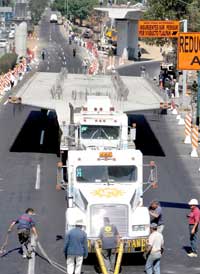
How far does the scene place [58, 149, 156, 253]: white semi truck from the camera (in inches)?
861

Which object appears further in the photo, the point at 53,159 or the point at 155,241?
the point at 53,159

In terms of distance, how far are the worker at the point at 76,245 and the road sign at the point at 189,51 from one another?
2101cm

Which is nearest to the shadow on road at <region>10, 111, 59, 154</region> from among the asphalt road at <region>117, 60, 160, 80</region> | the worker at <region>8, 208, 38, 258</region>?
the worker at <region>8, 208, 38, 258</region>

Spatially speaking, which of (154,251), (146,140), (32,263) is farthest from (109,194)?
(146,140)

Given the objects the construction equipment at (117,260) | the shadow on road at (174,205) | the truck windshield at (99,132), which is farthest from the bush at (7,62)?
the construction equipment at (117,260)

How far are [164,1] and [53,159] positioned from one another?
45.8 meters

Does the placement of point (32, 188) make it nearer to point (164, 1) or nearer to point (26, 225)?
point (26, 225)

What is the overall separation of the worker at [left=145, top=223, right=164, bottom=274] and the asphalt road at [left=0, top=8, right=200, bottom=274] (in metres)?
1.36

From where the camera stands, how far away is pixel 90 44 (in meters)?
121

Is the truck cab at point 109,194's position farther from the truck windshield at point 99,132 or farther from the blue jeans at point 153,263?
the truck windshield at point 99,132

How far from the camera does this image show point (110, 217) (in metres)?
21.8

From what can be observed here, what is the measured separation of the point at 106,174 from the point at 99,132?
7.92 m

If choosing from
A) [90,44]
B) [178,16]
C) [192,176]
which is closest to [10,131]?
[192,176]

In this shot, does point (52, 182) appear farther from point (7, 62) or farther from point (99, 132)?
point (7, 62)
